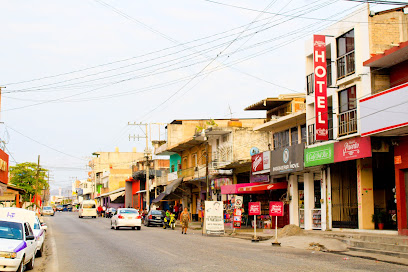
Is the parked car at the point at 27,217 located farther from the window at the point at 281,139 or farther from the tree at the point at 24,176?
the tree at the point at 24,176

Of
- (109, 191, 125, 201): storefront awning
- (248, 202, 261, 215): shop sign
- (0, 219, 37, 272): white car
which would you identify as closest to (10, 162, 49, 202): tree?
(109, 191, 125, 201): storefront awning

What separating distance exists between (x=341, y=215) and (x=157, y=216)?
21.5 metres

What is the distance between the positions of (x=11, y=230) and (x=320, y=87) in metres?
18.2

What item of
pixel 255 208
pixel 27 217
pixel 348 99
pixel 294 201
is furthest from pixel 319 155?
pixel 27 217

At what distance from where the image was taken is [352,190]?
27.2 metres

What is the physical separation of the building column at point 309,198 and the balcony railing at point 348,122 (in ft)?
19.5

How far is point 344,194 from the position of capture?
1094 inches

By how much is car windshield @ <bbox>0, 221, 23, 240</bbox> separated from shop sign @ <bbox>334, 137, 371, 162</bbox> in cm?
1563

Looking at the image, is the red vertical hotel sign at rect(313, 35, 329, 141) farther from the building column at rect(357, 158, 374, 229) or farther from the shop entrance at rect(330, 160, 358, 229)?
the building column at rect(357, 158, 374, 229)

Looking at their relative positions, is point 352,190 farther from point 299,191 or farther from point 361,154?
point 299,191

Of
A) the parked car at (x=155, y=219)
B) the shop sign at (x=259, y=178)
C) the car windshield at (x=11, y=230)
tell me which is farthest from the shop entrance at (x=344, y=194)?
the parked car at (x=155, y=219)

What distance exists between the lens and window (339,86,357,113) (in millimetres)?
25797

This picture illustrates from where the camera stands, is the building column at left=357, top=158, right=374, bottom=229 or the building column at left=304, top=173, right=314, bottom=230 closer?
the building column at left=357, top=158, right=374, bottom=229

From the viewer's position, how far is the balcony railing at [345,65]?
26031mm
